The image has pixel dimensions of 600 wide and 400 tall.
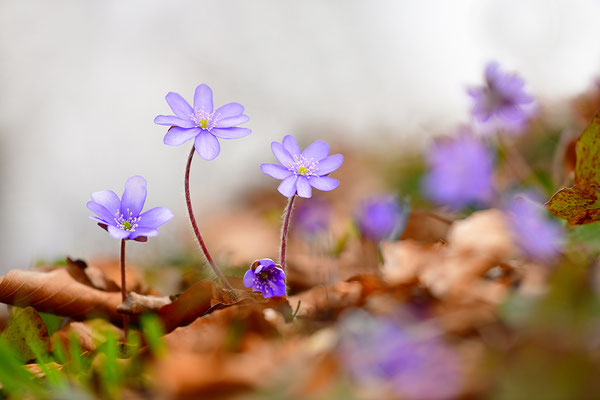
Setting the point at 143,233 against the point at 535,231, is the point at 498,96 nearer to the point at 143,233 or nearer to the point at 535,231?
the point at 535,231

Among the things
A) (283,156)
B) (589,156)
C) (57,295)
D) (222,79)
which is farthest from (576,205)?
(222,79)

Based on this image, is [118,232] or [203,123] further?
[203,123]

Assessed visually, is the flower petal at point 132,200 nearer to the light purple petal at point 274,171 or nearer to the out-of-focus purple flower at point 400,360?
the light purple petal at point 274,171

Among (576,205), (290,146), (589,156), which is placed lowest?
(576,205)

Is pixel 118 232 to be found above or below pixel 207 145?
below


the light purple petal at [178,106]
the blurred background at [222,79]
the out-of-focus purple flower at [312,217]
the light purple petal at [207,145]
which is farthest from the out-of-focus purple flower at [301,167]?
the blurred background at [222,79]

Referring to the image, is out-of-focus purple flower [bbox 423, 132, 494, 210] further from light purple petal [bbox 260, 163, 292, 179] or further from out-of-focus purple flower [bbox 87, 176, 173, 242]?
out-of-focus purple flower [bbox 87, 176, 173, 242]
